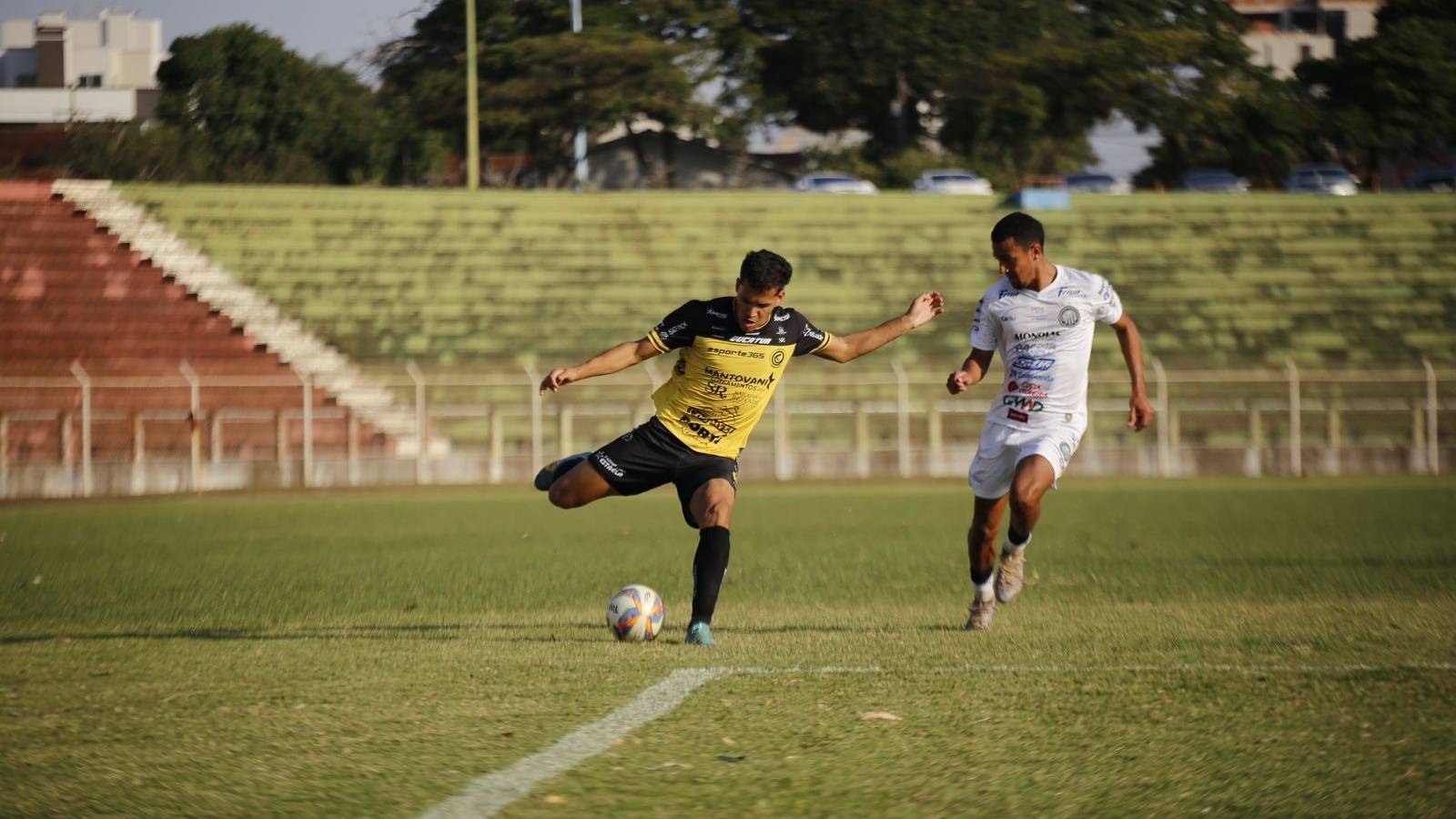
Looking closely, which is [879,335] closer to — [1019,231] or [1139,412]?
[1019,231]

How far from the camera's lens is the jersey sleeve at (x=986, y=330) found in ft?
28.6

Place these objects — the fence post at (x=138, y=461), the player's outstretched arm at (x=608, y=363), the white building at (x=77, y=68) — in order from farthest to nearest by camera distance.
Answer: the white building at (x=77, y=68) → the fence post at (x=138, y=461) → the player's outstretched arm at (x=608, y=363)

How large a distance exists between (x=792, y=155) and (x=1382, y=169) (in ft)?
66.9

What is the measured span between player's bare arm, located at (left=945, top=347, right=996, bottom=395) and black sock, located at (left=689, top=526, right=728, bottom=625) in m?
1.28

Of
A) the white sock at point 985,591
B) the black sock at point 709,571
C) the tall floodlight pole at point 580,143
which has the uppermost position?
the tall floodlight pole at point 580,143

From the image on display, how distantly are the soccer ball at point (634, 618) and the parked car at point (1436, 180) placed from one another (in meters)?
39.9

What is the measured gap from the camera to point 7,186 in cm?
3028

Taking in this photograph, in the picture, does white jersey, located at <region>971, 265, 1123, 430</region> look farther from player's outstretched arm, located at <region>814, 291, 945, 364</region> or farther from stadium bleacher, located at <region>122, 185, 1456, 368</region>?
stadium bleacher, located at <region>122, 185, 1456, 368</region>

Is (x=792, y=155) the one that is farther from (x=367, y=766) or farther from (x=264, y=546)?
(x=367, y=766)

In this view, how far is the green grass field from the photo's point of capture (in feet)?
15.5

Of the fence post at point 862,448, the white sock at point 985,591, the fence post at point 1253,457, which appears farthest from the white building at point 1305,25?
the white sock at point 985,591

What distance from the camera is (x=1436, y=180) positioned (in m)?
44.9

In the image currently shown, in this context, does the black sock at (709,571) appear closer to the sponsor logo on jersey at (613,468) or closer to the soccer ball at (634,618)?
the soccer ball at (634,618)

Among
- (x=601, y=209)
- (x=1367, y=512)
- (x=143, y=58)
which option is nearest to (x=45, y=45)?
(x=143, y=58)
